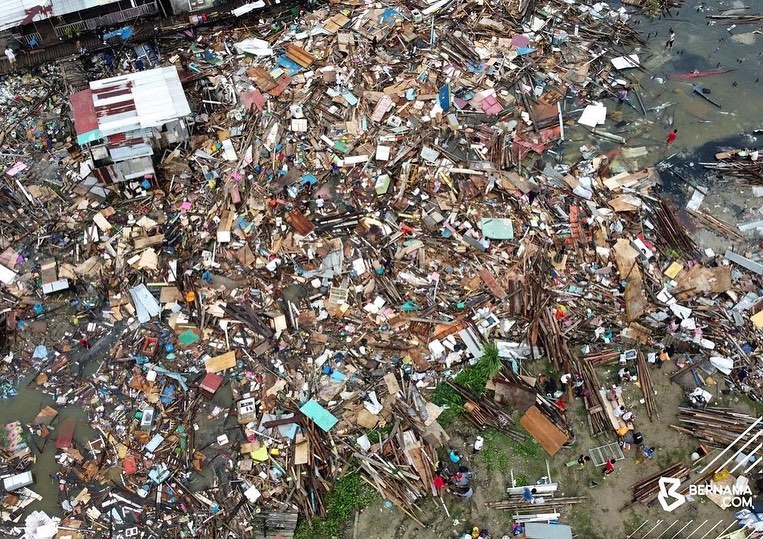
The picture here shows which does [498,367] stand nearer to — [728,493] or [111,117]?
[728,493]

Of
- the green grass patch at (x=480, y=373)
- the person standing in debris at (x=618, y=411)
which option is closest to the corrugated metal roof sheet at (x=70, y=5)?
the green grass patch at (x=480, y=373)

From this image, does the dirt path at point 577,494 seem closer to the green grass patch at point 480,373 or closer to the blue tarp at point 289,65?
the green grass patch at point 480,373

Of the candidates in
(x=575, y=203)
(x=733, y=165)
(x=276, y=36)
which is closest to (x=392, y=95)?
(x=276, y=36)

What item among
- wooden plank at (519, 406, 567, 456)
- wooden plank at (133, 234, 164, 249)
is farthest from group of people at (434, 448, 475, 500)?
wooden plank at (133, 234, 164, 249)

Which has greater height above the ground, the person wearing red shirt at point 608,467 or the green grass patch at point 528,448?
the green grass patch at point 528,448

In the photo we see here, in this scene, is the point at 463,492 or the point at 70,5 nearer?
the point at 463,492

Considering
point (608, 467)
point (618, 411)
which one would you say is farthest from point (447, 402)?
point (618, 411)

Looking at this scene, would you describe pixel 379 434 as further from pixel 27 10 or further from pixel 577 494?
pixel 27 10
